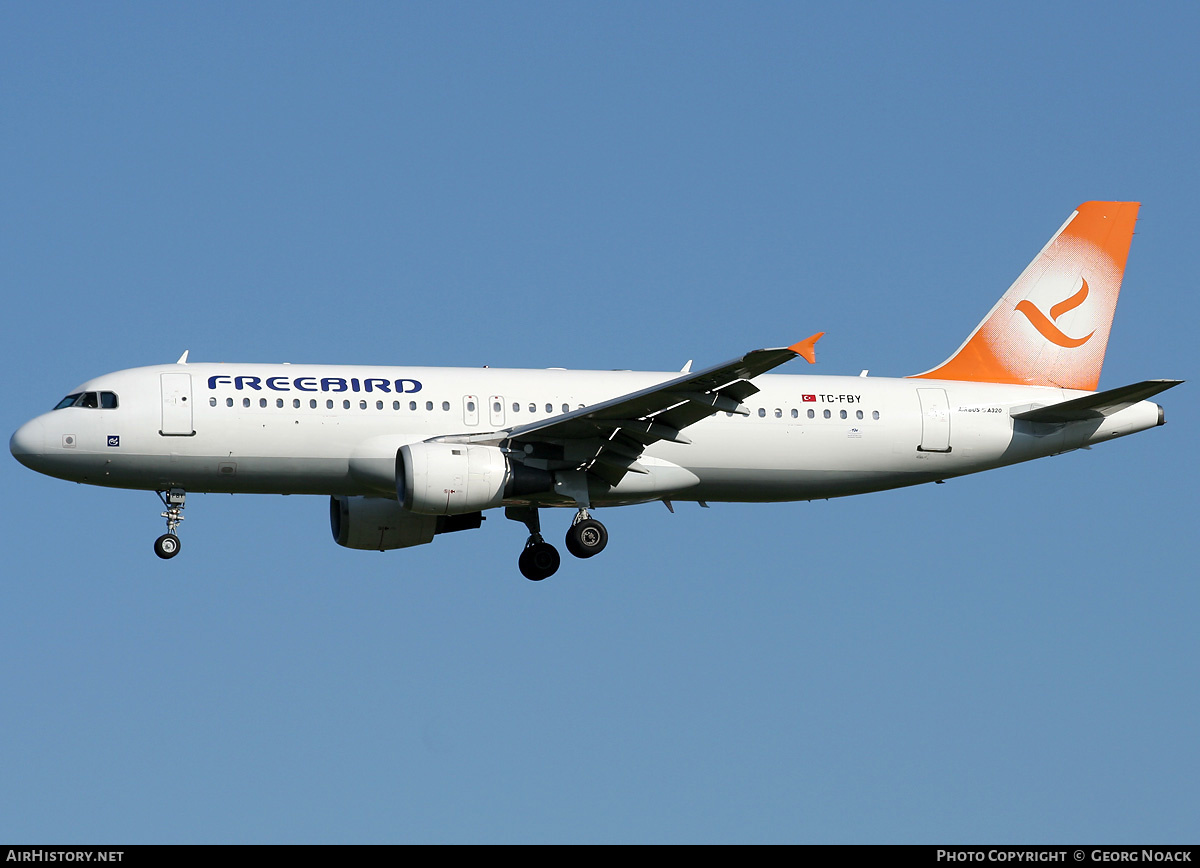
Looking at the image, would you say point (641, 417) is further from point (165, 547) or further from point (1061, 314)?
point (1061, 314)

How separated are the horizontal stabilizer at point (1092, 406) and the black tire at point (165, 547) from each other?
62.2 ft

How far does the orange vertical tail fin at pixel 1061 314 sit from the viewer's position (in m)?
40.0

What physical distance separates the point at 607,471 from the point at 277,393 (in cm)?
707

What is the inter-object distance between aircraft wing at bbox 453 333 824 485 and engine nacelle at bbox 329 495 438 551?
14.9ft

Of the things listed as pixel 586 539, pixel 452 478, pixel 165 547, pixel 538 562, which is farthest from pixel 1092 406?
pixel 165 547

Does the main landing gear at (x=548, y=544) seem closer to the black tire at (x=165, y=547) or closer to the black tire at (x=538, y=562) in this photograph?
the black tire at (x=538, y=562)

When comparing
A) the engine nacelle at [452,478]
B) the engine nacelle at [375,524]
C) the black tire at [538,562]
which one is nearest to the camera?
the engine nacelle at [452,478]

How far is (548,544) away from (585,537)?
208cm

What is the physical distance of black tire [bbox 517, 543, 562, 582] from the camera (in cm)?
3703

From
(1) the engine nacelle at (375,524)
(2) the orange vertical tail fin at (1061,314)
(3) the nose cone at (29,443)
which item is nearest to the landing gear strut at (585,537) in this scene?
(1) the engine nacelle at (375,524)
